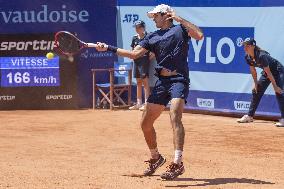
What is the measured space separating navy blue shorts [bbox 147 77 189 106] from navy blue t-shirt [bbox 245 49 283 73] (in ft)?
17.4

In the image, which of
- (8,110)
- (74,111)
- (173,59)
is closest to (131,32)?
(74,111)

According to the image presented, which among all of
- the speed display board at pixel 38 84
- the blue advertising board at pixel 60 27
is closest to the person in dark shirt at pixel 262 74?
the blue advertising board at pixel 60 27

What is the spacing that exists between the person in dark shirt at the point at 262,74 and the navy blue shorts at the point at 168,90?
17.3 ft

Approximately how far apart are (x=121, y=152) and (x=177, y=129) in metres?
2.78

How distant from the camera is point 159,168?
9.71 meters

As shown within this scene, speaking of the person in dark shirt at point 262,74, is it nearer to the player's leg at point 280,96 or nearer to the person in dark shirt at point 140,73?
the player's leg at point 280,96

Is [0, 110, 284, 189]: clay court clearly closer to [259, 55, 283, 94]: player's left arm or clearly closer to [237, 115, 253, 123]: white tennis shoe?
[237, 115, 253, 123]: white tennis shoe

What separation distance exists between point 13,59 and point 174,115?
9984mm

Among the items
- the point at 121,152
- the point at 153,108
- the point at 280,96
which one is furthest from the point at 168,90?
the point at 280,96

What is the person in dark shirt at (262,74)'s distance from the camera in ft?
45.6

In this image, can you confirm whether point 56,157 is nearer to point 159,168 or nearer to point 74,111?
point 159,168

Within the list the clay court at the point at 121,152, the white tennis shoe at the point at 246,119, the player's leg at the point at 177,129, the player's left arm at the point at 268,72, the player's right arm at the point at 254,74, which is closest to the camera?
the player's leg at the point at 177,129

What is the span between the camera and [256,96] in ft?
47.6

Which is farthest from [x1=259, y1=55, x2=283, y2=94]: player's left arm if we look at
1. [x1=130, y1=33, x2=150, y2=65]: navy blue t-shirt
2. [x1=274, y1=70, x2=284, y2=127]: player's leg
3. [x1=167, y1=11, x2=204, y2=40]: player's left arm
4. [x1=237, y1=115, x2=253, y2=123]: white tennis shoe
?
[x1=167, y1=11, x2=204, y2=40]: player's left arm
